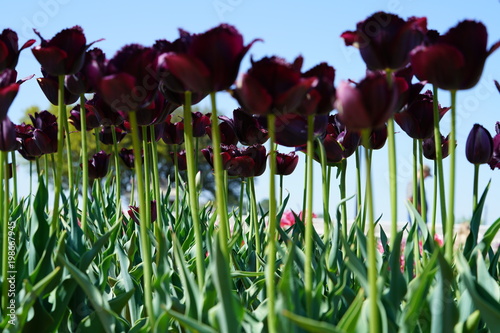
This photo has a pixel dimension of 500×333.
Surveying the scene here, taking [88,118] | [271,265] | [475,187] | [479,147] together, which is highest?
[88,118]

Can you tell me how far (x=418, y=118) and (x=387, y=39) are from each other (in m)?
0.50

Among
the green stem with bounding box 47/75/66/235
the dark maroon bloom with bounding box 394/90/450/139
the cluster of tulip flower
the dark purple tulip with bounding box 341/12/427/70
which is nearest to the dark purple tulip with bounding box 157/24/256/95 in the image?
the cluster of tulip flower

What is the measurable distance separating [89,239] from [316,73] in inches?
45.7

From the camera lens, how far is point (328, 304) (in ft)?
4.43

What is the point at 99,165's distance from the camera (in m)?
3.12

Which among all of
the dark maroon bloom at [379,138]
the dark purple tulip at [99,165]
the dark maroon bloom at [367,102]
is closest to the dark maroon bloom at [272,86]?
the dark maroon bloom at [367,102]

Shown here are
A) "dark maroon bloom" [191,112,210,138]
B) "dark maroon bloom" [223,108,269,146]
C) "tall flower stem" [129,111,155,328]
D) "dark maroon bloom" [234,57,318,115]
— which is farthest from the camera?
"dark maroon bloom" [191,112,210,138]

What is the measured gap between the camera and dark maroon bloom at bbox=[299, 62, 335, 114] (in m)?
1.12

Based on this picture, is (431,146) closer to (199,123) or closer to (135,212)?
(199,123)

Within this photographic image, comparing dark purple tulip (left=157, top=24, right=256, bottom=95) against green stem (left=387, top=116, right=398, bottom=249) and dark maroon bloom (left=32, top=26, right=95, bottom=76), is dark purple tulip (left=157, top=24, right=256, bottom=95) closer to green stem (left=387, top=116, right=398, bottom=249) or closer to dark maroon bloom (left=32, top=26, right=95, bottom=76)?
green stem (left=387, top=116, right=398, bottom=249)

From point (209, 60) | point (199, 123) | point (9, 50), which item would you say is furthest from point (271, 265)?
point (199, 123)

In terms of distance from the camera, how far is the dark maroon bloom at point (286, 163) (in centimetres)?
238

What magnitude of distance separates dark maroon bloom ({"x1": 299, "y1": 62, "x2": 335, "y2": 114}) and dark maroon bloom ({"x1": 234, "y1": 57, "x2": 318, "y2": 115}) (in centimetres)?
5

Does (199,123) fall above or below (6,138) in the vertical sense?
above
